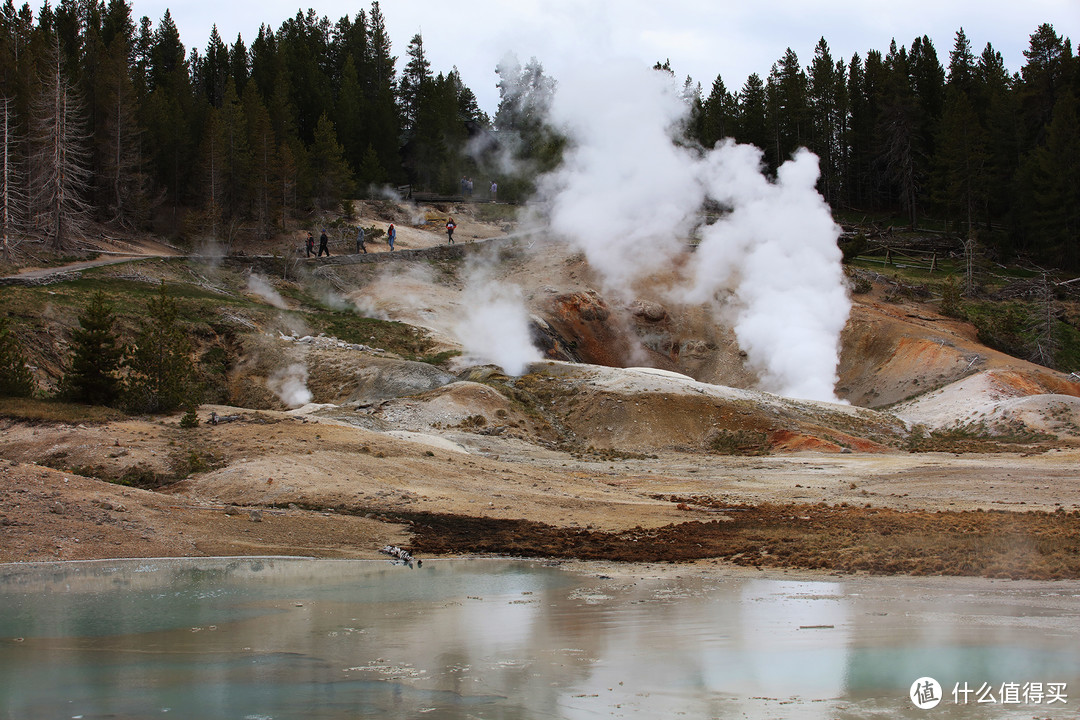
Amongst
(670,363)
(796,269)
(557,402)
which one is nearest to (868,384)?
(796,269)

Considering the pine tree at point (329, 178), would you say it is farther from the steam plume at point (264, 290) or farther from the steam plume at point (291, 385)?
the steam plume at point (291, 385)

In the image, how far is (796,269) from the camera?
41.2 m

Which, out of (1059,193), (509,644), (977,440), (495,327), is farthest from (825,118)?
(509,644)

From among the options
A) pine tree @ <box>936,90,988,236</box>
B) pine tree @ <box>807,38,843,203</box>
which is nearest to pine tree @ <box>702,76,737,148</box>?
pine tree @ <box>807,38,843,203</box>

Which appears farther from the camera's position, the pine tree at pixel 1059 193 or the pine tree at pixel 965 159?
the pine tree at pixel 965 159

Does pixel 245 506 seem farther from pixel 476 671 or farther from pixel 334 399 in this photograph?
pixel 334 399

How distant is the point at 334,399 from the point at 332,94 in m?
55.4

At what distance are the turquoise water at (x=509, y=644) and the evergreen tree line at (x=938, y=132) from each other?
52.7 meters

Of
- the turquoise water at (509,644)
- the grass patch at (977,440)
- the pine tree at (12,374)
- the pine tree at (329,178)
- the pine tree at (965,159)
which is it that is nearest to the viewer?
the turquoise water at (509,644)

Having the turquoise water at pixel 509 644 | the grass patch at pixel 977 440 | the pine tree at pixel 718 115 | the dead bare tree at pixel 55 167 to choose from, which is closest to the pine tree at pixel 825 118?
the pine tree at pixel 718 115

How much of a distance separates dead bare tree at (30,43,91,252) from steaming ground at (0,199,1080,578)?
8361mm

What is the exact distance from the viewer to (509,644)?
9867 mm

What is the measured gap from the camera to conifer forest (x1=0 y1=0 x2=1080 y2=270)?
1998 inches

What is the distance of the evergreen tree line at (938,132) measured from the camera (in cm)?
5950
